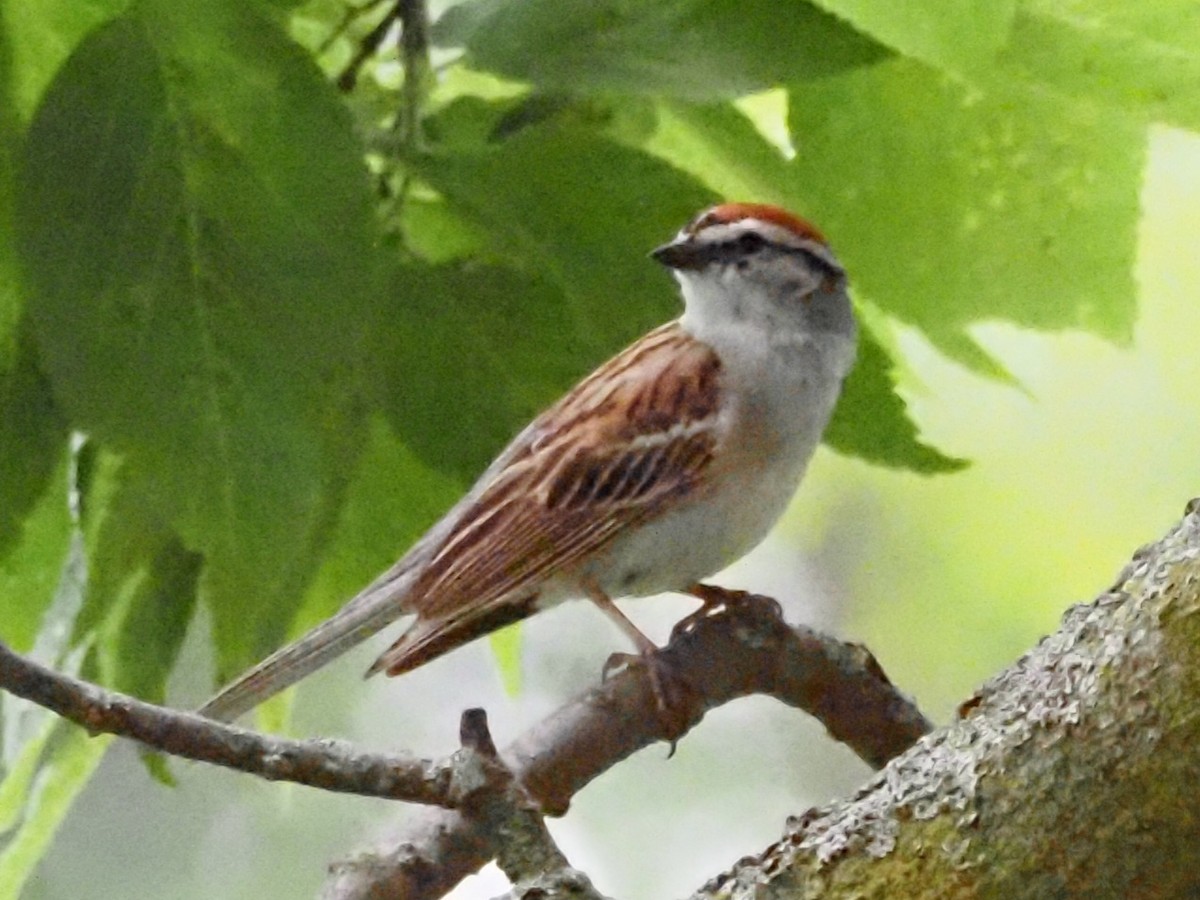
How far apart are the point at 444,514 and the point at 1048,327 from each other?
240mm

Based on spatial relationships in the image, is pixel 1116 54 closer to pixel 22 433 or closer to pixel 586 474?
pixel 586 474

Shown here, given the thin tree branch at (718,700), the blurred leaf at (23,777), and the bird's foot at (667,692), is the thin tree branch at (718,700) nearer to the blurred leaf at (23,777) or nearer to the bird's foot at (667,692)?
the bird's foot at (667,692)

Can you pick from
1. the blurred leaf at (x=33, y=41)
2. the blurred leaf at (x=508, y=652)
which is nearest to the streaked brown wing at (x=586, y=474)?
the blurred leaf at (x=508, y=652)

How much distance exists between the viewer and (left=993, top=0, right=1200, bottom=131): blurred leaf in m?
0.54

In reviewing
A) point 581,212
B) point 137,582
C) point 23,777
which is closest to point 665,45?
point 581,212

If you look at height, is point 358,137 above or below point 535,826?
above

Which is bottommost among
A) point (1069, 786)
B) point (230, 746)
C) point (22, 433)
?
point (1069, 786)

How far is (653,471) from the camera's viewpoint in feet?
1.99

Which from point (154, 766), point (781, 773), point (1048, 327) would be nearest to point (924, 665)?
point (781, 773)

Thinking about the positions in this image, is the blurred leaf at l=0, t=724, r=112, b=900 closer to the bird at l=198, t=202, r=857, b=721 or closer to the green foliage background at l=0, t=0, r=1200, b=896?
the green foliage background at l=0, t=0, r=1200, b=896

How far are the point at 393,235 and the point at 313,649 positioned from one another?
151mm

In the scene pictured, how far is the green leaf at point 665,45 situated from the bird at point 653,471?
0.16ft

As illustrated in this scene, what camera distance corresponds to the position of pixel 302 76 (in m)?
0.53

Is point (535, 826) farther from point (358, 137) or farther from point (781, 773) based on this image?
point (781, 773)
